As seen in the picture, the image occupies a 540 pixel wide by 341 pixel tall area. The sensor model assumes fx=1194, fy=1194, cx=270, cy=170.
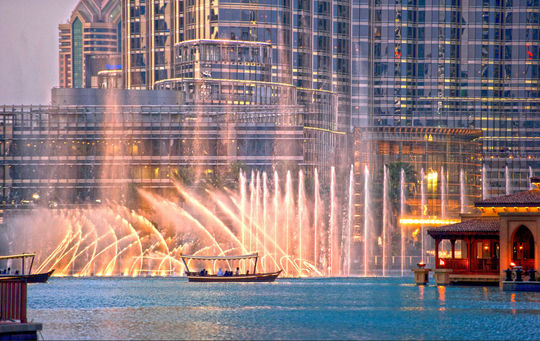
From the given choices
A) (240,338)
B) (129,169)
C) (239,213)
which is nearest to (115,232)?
(239,213)

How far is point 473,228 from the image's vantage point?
102 meters

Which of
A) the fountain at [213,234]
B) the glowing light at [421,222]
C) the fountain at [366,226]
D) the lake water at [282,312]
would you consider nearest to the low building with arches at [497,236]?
the lake water at [282,312]

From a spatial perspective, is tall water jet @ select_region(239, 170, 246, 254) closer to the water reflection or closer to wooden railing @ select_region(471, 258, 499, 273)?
wooden railing @ select_region(471, 258, 499, 273)

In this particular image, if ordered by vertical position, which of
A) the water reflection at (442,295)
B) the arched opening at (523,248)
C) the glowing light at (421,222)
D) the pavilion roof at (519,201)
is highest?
the pavilion roof at (519,201)

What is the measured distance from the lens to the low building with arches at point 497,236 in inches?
3767

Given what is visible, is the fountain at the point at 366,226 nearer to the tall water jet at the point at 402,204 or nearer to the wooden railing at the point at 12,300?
the tall water jet at the point at 402,204

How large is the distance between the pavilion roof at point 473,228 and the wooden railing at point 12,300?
54.5 meters

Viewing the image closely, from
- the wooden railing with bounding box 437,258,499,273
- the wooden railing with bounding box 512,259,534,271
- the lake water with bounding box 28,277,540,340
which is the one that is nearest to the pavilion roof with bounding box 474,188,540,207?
the wooden railing with bounding box 512,259,534,271

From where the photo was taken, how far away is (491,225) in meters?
102

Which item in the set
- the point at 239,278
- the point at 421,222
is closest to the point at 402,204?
the point at 421,222

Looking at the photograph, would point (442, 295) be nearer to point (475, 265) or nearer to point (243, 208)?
point (475, 265)

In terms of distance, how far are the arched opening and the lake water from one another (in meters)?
3.53

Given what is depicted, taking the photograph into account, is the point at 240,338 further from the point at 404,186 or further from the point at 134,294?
the point at 404,186

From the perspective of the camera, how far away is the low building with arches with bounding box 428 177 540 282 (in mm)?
95688
